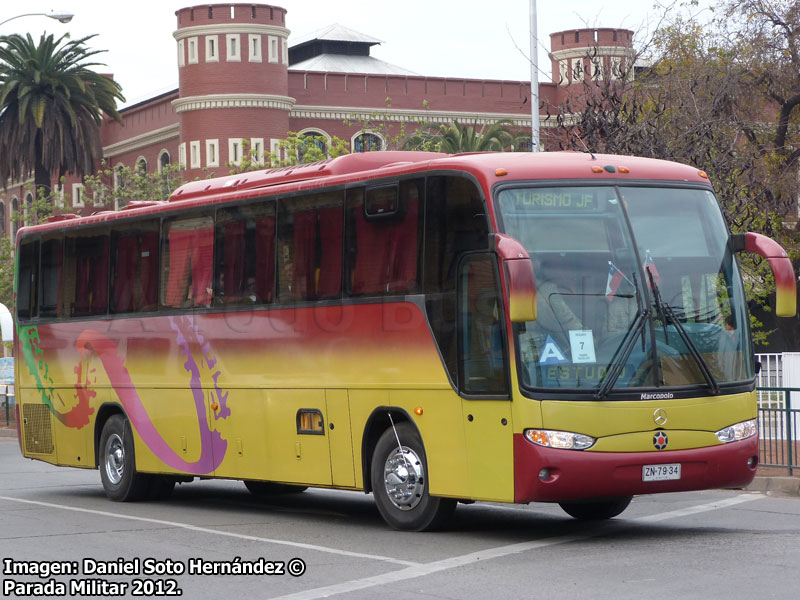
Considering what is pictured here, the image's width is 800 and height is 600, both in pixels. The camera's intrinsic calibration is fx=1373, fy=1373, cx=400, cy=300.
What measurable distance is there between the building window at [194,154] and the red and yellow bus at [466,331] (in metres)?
47.2

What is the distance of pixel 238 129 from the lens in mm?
61688

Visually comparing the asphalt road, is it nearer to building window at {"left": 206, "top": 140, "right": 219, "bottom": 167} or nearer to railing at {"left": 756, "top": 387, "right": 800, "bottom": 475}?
railing at {"left": 756, "top": 387, "right": 800, "bottom": 475}

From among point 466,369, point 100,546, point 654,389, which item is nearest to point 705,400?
point 654,389

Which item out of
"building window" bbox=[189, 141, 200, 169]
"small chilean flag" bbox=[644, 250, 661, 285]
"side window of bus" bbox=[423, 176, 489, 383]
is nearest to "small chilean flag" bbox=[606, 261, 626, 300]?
"small chilean flag" bbox=[644, 250, 661, 285]

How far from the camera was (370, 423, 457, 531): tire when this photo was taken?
1200 cm

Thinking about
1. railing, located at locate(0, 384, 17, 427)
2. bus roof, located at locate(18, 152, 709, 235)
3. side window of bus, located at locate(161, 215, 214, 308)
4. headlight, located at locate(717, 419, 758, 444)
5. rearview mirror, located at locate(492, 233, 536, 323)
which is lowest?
railing, located at locate(0, 384, 17, 427)

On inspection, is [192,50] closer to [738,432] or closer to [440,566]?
[738,432]

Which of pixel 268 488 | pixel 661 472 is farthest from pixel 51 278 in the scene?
pixel 661 472

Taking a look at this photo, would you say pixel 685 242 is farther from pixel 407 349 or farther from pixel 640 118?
pixel 640 118

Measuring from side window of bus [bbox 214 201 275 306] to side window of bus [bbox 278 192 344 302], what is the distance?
213mm

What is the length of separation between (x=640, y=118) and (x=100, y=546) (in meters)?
19.3

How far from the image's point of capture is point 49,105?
2105 inches

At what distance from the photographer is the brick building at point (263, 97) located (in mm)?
61875

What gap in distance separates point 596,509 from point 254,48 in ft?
170
